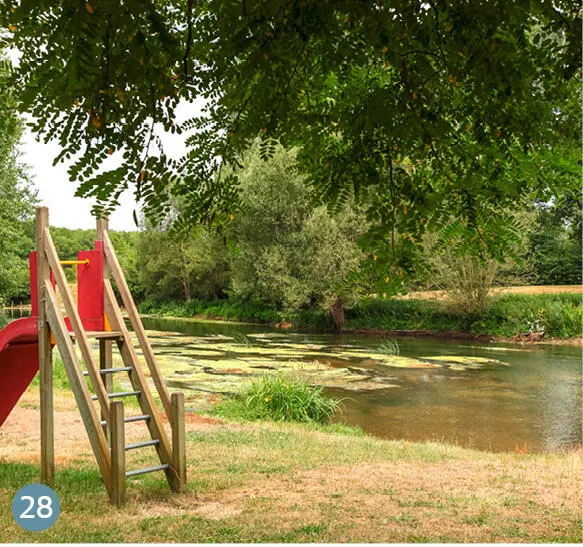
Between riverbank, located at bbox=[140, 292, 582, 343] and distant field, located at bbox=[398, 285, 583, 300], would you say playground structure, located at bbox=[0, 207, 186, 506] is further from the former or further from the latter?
distant field, located at bbox=[398, 285, 583, 300]

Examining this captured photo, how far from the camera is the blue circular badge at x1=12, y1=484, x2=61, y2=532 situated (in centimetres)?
479

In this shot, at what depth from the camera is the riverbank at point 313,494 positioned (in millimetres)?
4562

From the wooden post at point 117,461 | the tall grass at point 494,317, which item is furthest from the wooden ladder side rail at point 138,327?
the tall grass at point 494,317

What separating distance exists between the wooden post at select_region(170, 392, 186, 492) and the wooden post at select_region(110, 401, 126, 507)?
1.78 feet

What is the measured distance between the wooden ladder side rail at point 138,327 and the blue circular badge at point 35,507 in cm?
112

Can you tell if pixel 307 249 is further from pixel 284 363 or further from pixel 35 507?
pixel 35 507

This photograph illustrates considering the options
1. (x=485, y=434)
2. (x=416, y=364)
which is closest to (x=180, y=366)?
(x=416, y=364)

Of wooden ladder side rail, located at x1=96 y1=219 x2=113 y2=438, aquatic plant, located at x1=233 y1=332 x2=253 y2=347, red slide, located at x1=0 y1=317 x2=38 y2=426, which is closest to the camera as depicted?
wooden ladder side rail, located at x1=96 y1=219 x2=113 y2=438

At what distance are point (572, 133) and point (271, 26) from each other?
164 cm

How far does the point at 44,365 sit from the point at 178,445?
1.33 meters

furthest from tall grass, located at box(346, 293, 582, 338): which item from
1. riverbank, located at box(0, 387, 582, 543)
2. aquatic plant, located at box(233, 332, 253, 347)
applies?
riverbank, located at box(0, 387, 582, 543)

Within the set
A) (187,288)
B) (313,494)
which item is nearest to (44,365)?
(313,494)

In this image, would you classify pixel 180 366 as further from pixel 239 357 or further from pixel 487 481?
pixel 487 481

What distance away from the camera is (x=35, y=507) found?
521cm
